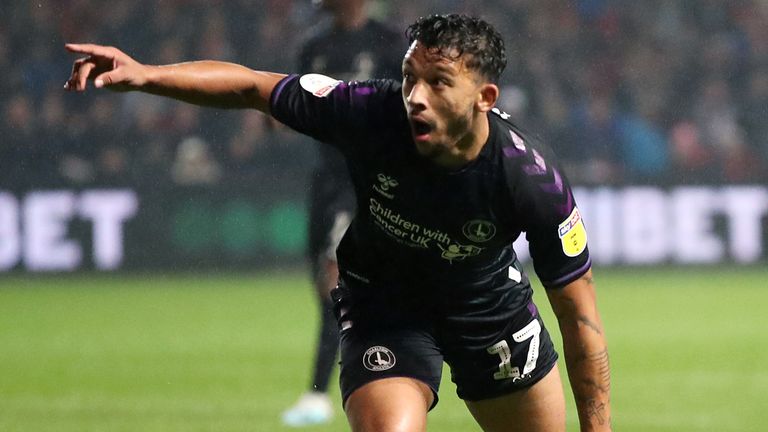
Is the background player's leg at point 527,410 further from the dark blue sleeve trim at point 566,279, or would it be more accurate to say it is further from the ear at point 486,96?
the ear at point 486,96

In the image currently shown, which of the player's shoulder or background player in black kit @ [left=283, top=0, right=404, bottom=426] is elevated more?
the player's shoulder

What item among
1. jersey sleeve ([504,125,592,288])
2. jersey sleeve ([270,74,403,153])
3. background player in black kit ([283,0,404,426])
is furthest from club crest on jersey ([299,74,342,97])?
background player in black kit ([283,0,404,426])

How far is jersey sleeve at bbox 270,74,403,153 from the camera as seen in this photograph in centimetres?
495

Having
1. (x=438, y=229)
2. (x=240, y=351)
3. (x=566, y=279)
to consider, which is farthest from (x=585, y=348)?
(x=240, y=351)

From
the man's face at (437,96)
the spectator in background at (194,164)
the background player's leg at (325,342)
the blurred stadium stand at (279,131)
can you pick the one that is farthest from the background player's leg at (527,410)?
the spectator in background at (194,164)

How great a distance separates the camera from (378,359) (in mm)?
5094

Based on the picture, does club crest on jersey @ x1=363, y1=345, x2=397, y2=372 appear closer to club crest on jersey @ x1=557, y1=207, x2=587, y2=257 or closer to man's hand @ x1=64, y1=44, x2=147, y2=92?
club crest on jersey @ x1=557, y1=207, x2=587, y2=257

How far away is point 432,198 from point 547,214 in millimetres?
385

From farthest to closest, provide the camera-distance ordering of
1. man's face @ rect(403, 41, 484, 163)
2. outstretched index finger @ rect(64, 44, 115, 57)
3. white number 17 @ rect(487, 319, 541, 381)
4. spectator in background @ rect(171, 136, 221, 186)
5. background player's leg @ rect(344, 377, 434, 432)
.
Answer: spectator in background @ rect(171, 136, 221, 186)
white number 17 @ rect(487, 319, 541, 381)
background player's leg @ rect(344, 377, 434, 432)
man's face @ rect(403, 41, 484, 163)
outstretched index finger @ rect(64, 44, 115, 57)

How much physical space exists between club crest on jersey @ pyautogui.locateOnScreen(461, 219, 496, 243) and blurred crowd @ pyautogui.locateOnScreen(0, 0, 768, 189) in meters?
9.75

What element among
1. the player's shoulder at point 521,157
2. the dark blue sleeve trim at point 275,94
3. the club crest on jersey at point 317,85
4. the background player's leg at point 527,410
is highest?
the club crest on jersey at point 317,85

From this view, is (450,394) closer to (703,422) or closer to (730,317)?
(703,422)

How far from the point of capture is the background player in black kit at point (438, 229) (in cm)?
476

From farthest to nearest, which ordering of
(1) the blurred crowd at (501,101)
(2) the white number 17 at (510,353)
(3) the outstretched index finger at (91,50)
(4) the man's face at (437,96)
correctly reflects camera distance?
1. (1) the blurred crowd at (501,101)
2. (2) the white number 17 at (510,353)
3. (4) the man's face at (437,96)
4. (3) the outstretched index finger at (91,50)
